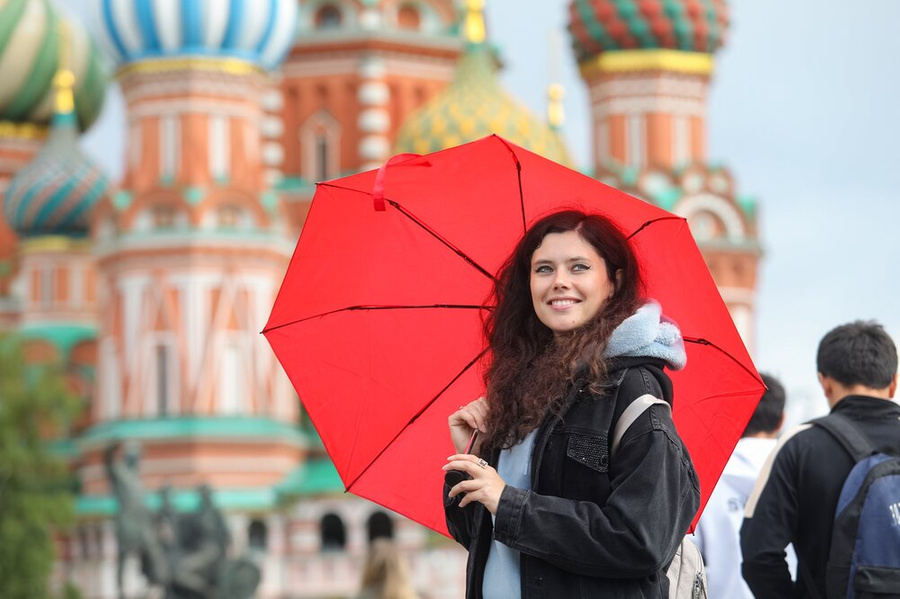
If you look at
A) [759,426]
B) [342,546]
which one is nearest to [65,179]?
[342,546]

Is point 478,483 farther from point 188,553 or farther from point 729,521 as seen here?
point 188,553

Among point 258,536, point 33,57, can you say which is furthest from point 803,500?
point 33,57

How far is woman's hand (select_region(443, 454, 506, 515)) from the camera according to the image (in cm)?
393

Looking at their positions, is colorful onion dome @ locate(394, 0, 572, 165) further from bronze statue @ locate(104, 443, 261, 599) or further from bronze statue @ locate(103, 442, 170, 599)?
bronze statue @ locate(104, 443, 261, 599)

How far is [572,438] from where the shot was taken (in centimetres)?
395

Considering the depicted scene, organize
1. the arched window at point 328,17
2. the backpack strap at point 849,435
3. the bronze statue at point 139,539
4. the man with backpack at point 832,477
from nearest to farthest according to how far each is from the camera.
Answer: the man with backpack at point 832,477 → the backpack strap at point 849,435 → the bronze statue at point 139,539 → the arched window at point 328,17

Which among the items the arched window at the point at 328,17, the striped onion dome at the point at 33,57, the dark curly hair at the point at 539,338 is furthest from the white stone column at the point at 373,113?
the dark curly hair at the point at 539,338

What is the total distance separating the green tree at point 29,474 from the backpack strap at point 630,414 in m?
26.4

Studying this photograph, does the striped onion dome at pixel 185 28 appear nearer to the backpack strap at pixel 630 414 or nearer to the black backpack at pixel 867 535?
the black backpack at pixel 867 535

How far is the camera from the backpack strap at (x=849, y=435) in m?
5.28

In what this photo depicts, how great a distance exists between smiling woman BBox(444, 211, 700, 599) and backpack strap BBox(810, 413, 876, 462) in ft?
4.21

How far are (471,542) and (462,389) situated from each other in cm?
81

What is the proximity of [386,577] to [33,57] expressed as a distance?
29.8 m

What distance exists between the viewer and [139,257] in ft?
97.3
